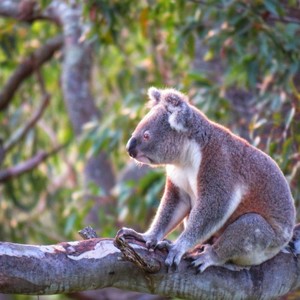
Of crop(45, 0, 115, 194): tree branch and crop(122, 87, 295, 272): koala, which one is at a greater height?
crop(122, 87, 295, 272): koala

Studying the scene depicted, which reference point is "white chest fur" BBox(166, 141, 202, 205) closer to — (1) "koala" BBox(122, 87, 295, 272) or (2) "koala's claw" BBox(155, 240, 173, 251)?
(1) "koala" BBox(122, 87, 295, 272)

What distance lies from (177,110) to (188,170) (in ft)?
0.97

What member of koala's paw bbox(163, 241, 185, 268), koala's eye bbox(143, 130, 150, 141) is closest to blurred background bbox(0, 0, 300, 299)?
koala's eye bbox(143, 130, 150, 141)

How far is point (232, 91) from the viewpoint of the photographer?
764 centimetres

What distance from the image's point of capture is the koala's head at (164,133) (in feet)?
12.9

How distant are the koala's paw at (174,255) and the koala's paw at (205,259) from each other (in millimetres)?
95

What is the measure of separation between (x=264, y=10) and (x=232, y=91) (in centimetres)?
169

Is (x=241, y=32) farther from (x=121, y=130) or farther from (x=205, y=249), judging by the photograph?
(x=205, y=249)

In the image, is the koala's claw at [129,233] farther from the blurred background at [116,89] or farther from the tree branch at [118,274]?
the blurred background at [116,89]

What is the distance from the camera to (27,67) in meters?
9.02

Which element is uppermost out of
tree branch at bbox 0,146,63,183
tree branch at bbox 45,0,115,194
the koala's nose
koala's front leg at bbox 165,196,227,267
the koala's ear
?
the koala's ear

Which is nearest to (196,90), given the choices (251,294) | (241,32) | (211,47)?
(211,47)

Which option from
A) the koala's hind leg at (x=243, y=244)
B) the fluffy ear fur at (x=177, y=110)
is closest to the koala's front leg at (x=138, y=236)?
the koala's hind leg at (x=243, y=244)

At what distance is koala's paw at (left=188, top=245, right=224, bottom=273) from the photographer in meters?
3.52
